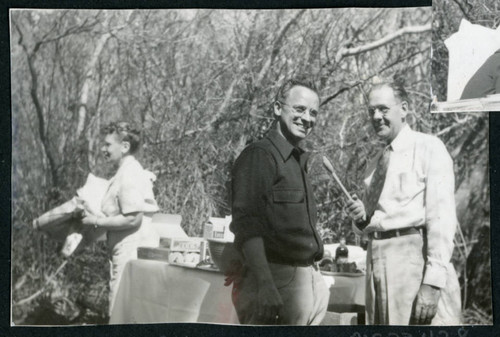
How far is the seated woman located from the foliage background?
1.4 inches

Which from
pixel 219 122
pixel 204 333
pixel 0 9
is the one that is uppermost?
pixel 0 9

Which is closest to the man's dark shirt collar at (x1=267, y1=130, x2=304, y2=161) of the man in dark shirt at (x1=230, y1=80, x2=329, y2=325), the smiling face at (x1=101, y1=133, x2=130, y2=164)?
the man in dark shirt at (x1=230, y1=80, x2=329, y2=325)

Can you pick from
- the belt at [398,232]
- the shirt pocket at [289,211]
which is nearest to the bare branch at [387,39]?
the shirt pocket at [289,211]

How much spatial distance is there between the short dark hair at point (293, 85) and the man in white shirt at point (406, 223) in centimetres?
20

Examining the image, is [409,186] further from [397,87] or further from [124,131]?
[124,131]

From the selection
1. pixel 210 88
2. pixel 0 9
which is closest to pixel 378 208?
pixel 210 88

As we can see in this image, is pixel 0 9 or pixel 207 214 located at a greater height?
pixel 0 9

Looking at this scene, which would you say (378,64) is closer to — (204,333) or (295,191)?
(295,191)

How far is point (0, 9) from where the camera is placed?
2.13m

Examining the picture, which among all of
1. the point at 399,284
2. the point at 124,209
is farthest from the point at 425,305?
the point at 124,209

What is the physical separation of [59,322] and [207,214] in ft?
1.98

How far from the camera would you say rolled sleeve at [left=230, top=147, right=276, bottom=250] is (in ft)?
6.76

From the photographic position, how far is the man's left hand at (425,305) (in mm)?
2076

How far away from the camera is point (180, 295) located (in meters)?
2.10
